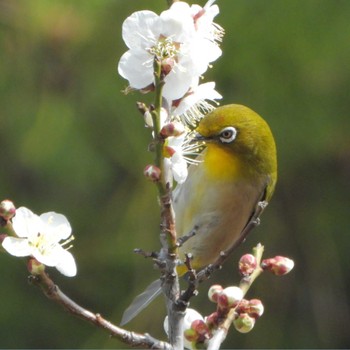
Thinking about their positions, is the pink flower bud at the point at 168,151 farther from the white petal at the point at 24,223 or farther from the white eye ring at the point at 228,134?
the white eye ring at the point at 228,134

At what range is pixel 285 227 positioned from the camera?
82.5 inches

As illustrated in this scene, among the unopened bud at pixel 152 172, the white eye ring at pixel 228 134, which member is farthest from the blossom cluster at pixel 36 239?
→ the white eye ring at pixel 228 134

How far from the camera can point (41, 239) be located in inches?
34.5

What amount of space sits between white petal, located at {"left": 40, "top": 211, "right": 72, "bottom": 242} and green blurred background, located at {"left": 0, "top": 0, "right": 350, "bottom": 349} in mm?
1055

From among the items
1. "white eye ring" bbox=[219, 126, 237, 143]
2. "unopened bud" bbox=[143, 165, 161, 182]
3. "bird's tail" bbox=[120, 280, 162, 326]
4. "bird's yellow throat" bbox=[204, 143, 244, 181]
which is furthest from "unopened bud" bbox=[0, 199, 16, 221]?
"bird's yellow throat" bbox=[204, 143, 244, 181]

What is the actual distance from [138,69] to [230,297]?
9.9 inches

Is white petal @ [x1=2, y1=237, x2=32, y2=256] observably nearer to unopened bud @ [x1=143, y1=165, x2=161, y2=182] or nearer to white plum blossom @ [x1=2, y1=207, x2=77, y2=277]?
white plum blossom @ [x1=2, y1=207, x2=77, y2=277]

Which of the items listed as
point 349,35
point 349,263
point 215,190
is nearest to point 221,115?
point 215,190

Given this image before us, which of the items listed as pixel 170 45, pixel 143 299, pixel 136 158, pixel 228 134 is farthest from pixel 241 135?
pixel 170 45

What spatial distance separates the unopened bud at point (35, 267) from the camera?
82 cm

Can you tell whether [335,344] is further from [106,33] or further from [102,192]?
[106,33]

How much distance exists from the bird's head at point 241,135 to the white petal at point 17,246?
0.60 meters

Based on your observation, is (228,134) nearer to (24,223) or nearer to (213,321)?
(213,321)

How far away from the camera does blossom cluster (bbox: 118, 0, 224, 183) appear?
0.87 meters
